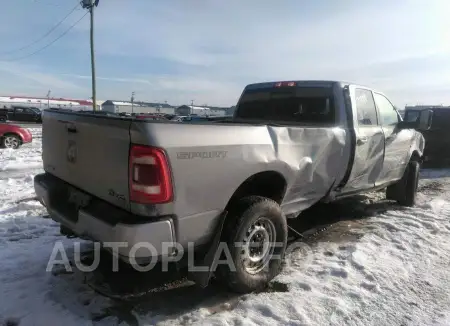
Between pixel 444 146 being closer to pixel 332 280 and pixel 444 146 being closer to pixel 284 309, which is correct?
pixel 332 280

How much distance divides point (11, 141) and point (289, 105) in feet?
40.2

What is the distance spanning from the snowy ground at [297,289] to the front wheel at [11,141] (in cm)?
979

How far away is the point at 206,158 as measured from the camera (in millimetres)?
2764

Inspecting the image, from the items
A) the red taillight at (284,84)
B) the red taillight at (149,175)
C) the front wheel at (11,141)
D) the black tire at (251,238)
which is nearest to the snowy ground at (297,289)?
the black tire at (251,238)

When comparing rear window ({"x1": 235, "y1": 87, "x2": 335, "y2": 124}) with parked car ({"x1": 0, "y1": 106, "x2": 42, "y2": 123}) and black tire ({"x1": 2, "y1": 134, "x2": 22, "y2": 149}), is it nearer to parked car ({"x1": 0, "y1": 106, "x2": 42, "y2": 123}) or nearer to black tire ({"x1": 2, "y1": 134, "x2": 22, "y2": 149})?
black tire ({"x1": 2, "y1": 134, "x2": 22, "y2": 149})

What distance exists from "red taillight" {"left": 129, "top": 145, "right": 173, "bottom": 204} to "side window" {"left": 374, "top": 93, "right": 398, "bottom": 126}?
13.1 ft

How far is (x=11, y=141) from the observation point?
13.6 m

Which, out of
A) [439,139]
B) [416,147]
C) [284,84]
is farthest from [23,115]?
[416,147]

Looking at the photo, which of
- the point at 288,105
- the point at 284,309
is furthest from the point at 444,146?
the point at 284,309

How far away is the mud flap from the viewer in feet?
9.65

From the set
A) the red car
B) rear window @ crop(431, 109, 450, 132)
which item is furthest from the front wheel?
rear window @ crop(431, 109, 450, 132)

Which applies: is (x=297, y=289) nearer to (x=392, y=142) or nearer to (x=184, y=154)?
(x=184, y=154)

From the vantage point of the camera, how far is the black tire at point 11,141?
13.6m

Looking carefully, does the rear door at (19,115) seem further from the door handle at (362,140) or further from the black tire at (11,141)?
the door handle at (362,140)
